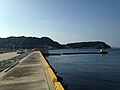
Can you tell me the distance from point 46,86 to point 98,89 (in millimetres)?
12273

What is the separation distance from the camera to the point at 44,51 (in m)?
106

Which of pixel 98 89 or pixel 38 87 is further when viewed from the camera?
pixel 98 89

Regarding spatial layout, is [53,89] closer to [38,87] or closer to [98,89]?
[38,87]

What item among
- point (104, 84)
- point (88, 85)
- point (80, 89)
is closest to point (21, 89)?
point (80, 89)

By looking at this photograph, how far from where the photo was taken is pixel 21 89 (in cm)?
1016

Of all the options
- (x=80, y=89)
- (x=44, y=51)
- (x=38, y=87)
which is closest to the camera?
(x=38, y=87)

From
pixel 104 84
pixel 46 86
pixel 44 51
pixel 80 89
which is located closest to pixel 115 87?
pixel 104 84

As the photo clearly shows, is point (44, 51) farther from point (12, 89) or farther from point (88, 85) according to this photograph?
point (12, 89)

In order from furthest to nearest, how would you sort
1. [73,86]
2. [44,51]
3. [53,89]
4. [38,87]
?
1. [44,51]
2. [73,86]
3. [38,87]
4. [53,89]

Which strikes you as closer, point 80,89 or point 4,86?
point 4,86

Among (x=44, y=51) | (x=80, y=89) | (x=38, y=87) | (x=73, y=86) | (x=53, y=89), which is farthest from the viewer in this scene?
(x=44, y=51)

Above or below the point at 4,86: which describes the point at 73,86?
below

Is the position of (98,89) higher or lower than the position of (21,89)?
lower

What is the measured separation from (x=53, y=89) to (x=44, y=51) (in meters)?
96.6
